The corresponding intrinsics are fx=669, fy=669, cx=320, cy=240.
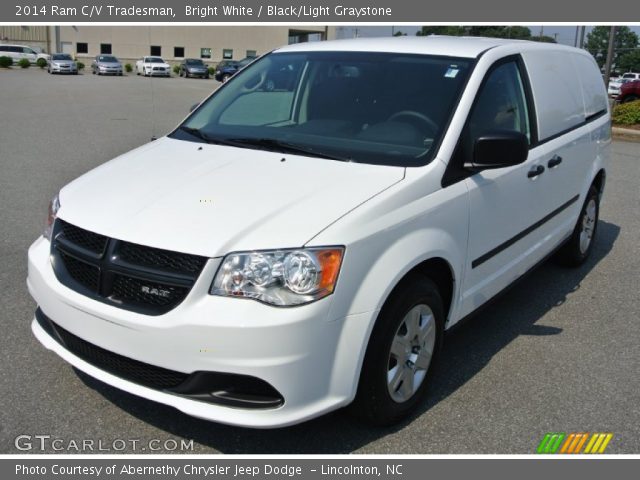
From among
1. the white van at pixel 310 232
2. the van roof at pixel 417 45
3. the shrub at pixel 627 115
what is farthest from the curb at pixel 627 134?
the white van at pixel 310 232

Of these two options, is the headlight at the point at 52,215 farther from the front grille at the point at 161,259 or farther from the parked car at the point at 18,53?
the parked car at the point at 18,53

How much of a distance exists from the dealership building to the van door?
61570mm

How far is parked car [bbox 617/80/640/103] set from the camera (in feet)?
85.7

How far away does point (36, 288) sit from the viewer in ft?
11.2

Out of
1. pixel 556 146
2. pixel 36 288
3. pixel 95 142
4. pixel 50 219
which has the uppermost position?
pixel 556 146

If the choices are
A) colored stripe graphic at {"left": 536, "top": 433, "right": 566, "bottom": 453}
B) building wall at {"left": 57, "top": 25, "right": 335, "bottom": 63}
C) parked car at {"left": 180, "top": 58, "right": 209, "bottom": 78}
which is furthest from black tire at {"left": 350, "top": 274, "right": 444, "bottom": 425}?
building wall at {"left": 57, "top": 25, "right": 335, "bottom": 63}

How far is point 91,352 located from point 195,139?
5.34ft

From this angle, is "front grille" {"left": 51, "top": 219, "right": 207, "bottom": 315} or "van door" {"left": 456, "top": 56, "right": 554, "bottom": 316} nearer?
"front grille" {"left": 51, "top": 219, "right": 207, "bottom": 315}

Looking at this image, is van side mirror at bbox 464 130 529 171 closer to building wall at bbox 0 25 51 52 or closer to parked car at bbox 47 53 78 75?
parked car at bbox 47 53 78 75

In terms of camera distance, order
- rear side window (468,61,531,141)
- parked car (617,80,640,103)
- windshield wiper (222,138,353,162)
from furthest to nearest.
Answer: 1. parked car (617,80,640,103)
2. rear side window (468,61,531,141)
3. windshield wiper (222,138,353,162)

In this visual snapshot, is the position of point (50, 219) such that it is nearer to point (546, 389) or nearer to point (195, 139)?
point (195, 139)

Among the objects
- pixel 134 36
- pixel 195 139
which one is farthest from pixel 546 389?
pixel 134 36

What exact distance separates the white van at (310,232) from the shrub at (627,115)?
15093 mm

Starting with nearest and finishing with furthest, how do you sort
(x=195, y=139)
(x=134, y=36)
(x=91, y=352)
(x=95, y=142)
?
1. (x=91, y=352)
2. (x=195, y=139)
3. (x=95, y=142)
4. (x=134, y=36)
